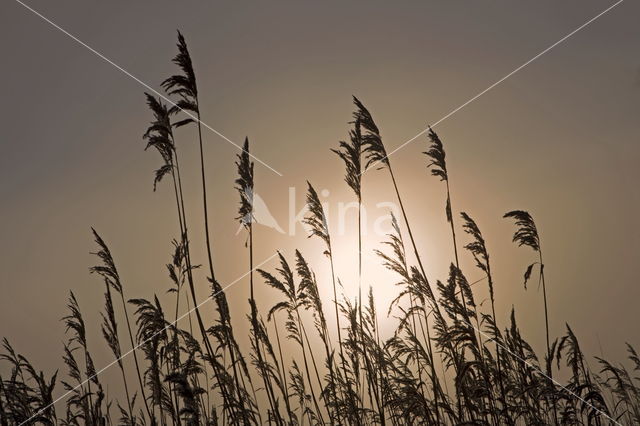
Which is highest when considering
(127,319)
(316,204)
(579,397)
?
(316,204)

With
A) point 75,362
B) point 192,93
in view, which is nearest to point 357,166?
point 192,93

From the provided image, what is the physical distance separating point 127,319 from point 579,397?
450 cm

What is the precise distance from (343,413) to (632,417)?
3071mm

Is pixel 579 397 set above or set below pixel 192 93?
below

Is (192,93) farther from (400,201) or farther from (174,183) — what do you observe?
(400,201)

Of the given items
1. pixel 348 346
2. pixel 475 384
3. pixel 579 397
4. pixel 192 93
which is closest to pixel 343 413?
pixel 348 346

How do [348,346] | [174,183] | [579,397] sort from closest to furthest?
[579,397]
[174,183]
[348,346]

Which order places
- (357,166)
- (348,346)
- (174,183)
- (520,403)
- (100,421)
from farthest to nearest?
(348,346) → (357,166) → (100,421) → (520,403) → (174,183)

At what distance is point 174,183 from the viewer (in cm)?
453

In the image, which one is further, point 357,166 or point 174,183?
point 357,166

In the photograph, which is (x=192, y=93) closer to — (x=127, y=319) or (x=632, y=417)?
(x=127, y=319)

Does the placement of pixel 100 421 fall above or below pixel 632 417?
above

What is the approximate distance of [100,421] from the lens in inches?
214

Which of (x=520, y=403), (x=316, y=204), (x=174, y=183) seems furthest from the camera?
(x=316, y=204)
